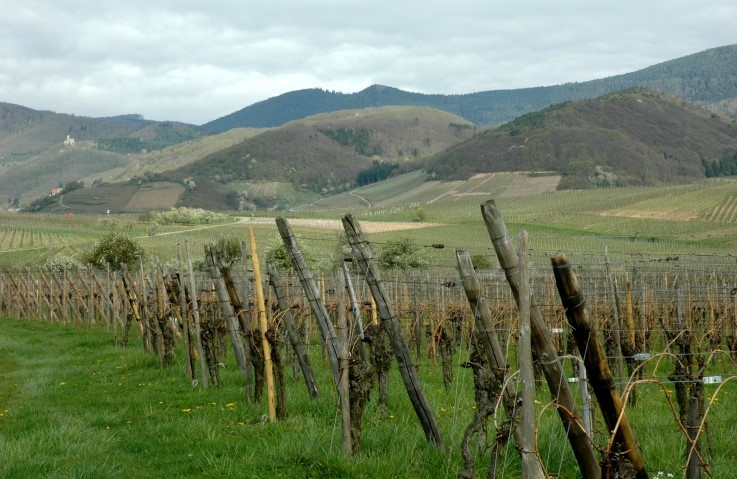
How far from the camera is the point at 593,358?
208 inches

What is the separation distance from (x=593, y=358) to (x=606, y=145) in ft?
526

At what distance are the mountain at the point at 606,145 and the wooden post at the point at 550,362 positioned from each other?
131 m

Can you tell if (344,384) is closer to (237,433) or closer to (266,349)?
(237,433)

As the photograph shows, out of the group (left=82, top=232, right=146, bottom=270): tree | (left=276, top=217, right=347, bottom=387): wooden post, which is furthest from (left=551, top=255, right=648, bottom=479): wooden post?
(left=82, top=232, right=146, bottom=270): tree

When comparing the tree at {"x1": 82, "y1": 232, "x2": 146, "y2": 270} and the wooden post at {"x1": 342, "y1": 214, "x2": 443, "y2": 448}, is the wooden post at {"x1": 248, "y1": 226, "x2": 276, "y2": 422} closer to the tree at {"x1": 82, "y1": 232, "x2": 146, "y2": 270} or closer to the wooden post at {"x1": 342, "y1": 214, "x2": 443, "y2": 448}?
the wooden post at {"x1": 342, "y1": 214, "x2": 443, "y2": 448}

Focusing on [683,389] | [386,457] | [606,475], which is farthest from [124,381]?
[606,475]

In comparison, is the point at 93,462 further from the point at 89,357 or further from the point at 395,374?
the point at 89,357

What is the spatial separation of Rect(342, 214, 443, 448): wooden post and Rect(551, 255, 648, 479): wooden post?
2822 mm

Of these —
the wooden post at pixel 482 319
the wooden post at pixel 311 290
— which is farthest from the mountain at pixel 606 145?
the wooden post at pixel 482 319

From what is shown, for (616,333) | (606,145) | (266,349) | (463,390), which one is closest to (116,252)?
(463,390)

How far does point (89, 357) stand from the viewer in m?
18.4

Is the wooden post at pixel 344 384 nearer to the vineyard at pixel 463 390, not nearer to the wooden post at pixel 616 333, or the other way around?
the vineyard at pixel 463 390

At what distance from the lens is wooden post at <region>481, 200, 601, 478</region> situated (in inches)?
217

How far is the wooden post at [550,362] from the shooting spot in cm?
552
